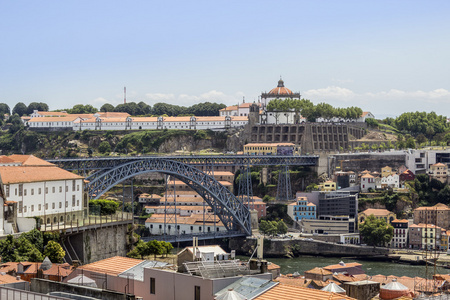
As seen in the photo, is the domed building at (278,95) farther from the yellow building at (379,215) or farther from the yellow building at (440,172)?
the yellow building at (379,215)

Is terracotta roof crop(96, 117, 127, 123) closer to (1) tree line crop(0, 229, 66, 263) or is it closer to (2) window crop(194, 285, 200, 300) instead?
(1) tree line crop(0, 229, 66, 263)

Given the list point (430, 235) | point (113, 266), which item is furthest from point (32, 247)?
point (430, 235)

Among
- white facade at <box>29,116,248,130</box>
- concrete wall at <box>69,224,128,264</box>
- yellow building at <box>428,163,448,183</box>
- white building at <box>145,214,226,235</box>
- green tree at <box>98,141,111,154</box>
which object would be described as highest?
white facade at <box>29,116,248,130</box>

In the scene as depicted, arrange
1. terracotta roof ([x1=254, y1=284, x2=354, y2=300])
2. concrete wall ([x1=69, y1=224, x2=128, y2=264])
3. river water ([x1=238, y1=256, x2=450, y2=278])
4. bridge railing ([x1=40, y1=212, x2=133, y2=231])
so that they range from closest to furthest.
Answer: terracotta roof ([x1=254, y1=284, x2=354, y2=300]), bridge railing ([x1=40, y1=212, x2=133, y2=231]), concrete wall ([x1=69, y1=224, x2=128, y2=264]), river water ([x1=238, y1=256, x2=450, y2=278])

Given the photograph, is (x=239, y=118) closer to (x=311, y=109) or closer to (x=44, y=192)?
(x=311, y=109)

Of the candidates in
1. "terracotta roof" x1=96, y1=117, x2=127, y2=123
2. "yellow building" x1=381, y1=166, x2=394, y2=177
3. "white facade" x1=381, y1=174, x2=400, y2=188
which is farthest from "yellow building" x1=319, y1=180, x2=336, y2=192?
"terracotta roof" x1=96, y1=117, x2=127, y2=123

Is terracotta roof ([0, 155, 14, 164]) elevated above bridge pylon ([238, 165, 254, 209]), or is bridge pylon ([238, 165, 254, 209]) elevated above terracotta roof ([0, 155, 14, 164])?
terracotta roof ([0, 155, 14, 164])

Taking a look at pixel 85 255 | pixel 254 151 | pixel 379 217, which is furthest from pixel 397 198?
pixel 85 255

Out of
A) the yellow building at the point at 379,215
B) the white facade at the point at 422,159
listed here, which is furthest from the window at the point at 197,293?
the white facade at the point at 422,159
